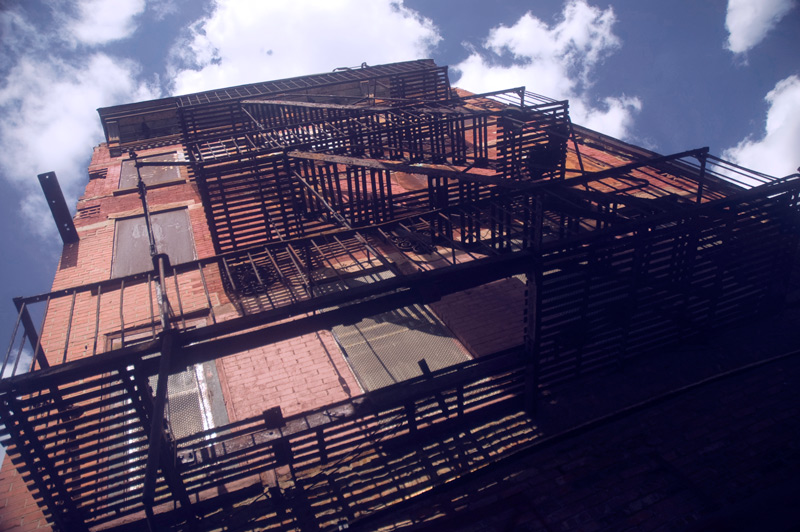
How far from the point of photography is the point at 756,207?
8.46 metres

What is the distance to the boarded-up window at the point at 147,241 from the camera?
15.8 meters

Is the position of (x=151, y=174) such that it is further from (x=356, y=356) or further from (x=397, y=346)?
(x=397, y=346)

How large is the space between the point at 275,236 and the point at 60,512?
8599 mm

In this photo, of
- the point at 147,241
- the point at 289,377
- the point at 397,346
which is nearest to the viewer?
the point at 289,377

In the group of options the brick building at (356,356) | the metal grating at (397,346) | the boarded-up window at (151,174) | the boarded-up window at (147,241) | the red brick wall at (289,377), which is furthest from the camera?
the boarded-up window at (151,174)

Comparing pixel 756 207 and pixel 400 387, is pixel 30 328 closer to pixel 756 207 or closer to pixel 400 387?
pixel 400 387

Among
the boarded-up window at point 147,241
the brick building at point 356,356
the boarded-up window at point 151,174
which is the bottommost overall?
the brick building at point 356,356

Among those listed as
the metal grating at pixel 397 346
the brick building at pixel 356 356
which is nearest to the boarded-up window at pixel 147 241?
the brick building at pixel 356 356

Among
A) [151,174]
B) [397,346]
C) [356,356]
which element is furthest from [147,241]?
[397,346]

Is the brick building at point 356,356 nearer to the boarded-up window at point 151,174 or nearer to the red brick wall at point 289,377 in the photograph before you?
the red brick wall at point 289,377

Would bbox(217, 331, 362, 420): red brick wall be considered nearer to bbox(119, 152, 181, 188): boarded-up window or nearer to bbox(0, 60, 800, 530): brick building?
bbox(0, 60, 800, 530): brick building

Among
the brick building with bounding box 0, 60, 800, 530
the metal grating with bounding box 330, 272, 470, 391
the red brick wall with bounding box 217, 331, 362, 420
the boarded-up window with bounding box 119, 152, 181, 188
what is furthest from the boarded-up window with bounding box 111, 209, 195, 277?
the metal grating with bounding box 330, 272, 470, 391

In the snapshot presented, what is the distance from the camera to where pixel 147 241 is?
17391 mm

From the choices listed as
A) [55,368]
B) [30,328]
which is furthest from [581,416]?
[30,328]
